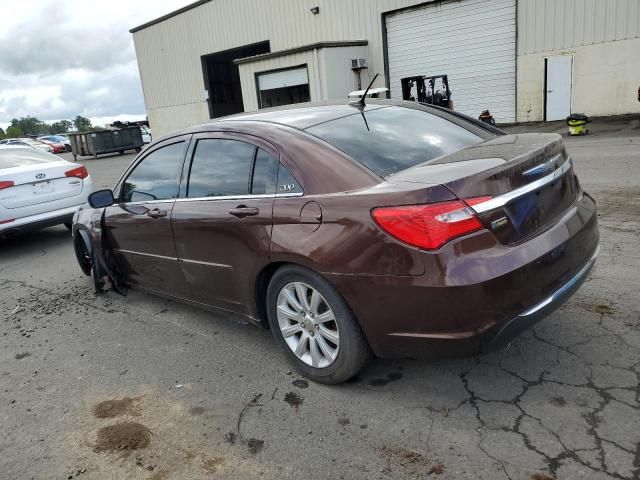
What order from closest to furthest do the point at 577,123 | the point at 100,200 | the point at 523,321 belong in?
the point at 523,321, the point at 100,200, the point at 577,123

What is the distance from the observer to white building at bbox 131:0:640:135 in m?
16.5

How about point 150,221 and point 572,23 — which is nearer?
point 150,221

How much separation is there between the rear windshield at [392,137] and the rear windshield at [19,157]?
5979mm

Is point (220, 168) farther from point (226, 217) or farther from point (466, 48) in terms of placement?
point (466, 48)

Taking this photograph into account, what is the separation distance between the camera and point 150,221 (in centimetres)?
408

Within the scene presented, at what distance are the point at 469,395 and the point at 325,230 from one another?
120 cm

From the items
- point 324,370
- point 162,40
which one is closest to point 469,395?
point 324,370

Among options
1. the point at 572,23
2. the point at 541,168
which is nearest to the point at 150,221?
the point at 541,168

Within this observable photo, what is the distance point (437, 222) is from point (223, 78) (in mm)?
31481

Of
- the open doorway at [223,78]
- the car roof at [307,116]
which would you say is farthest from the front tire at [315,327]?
the open doorway at [223,78]

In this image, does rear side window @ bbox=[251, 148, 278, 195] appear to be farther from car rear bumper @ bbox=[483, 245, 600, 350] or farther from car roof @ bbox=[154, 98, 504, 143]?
A: car rear bumper @ bbox=[483, 245, 600, 350]

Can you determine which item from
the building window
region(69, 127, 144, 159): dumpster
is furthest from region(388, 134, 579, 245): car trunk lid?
region(69, 127, 144, 159): dumpster

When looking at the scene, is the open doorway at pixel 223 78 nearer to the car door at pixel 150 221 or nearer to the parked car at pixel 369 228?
the car door at pixel 150 221

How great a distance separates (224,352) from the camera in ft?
12.3
